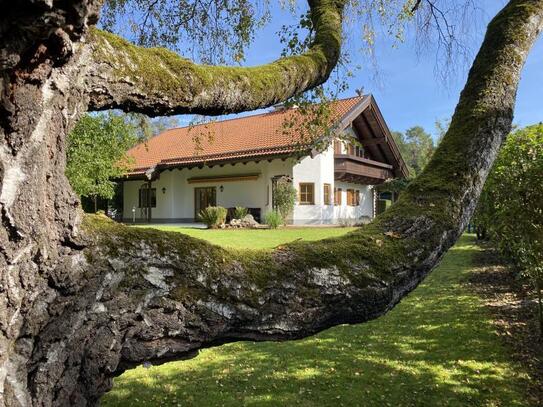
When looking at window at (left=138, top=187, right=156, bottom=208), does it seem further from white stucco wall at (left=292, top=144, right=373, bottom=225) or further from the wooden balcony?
the wooden balcony

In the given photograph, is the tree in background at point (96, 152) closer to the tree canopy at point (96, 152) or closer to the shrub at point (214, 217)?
the tree canopy at point (96, 152)

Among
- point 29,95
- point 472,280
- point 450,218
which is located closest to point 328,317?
point 450,218

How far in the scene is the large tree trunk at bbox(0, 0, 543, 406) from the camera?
1269 mm

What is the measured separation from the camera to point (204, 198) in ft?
94.0

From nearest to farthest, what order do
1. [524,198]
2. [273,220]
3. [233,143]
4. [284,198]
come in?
1. [524,198]
2. [273,220]
3. [284,198]
4. [233,143]

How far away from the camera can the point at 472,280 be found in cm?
999

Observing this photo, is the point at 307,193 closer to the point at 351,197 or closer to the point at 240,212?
the point at 240,212

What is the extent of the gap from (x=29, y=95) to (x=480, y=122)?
1.92 m

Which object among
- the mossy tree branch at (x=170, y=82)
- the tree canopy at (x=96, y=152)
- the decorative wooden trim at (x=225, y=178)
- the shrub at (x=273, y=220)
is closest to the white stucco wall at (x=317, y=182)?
the decorative wooden trim at (x=225, y=178)

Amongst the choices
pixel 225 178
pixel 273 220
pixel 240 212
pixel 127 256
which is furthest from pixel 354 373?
pixel 225 178

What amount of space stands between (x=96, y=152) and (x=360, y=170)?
14962 millimetres

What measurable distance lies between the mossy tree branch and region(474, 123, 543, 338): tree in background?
4.47m

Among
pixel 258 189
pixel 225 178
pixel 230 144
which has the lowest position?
pixel 258 189

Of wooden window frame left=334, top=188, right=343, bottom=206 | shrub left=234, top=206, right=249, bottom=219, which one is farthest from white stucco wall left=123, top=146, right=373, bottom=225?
shrub left=234, top=206, right=249, bottom=219
